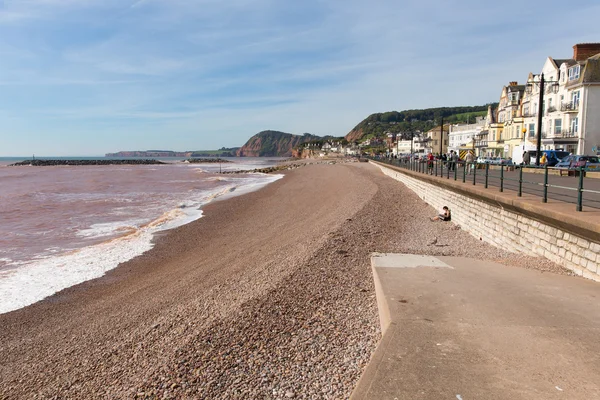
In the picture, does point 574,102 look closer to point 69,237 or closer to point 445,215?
point 445,215

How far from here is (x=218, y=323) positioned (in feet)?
18.7

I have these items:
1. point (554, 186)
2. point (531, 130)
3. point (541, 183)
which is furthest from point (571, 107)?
point (554, 186)

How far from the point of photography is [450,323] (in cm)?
479

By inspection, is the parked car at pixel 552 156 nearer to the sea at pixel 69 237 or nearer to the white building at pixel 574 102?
the white building at pixel 574 102

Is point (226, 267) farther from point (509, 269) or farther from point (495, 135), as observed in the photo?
point (495, 135)

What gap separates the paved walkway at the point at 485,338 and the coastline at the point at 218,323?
491 millimetres

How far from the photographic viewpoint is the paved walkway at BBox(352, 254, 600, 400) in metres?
3.44

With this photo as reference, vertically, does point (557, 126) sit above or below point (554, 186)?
above

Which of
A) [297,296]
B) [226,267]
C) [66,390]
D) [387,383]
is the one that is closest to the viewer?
[387,383]

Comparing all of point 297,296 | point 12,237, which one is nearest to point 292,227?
point 297,296

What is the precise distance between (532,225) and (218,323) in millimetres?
6478

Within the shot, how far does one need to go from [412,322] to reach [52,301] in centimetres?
683

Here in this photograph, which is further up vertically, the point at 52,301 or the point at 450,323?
the point at 450,323

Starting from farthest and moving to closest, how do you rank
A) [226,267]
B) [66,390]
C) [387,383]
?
[226,267], [66,390], [387,383]
